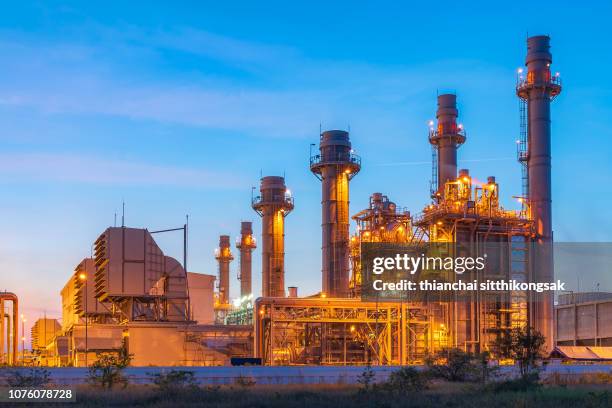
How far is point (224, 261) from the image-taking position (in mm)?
126312

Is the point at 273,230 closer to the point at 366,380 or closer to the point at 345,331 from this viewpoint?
the point at 345,331

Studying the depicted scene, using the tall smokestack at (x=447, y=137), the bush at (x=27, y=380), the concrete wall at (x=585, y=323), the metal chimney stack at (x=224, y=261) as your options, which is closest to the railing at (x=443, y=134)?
the tall smokestack at (x=447, y=137)

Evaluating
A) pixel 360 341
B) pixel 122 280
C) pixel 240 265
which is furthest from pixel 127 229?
pixel 240 265

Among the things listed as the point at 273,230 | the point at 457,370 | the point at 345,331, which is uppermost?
the point at 273,230

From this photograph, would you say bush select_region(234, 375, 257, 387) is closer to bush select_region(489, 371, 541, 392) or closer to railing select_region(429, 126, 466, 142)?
bush select_region(489, 371, 541, 392)

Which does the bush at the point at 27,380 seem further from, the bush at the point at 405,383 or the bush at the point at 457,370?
the bush at the point at 457,370

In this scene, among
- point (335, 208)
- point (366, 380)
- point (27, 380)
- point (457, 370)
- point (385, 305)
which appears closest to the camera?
point (366, 380)

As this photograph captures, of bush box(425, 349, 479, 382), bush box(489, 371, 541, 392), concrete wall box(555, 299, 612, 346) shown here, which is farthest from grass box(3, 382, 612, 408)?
concrete wall box(555, 299, 612, 346)

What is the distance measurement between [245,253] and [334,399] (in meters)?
85.8

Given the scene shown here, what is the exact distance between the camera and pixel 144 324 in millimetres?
59375

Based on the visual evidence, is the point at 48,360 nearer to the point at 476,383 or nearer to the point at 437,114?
the point at 437,114

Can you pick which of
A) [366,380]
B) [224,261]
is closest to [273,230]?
[224,261]

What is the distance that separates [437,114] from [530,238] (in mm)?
13505

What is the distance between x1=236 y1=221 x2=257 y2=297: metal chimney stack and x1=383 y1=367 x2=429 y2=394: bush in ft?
264
